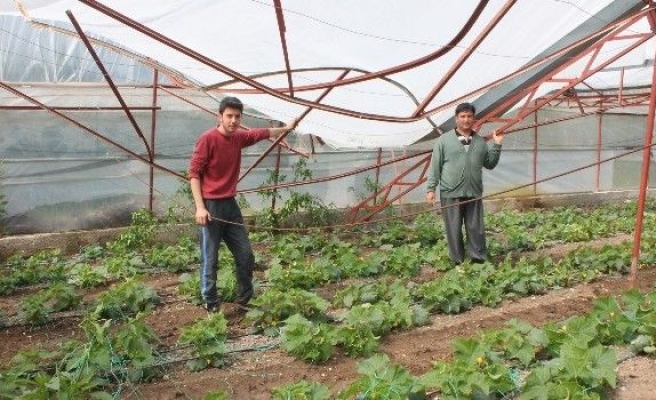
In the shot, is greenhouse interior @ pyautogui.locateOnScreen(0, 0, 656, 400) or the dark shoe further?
the dark shoe

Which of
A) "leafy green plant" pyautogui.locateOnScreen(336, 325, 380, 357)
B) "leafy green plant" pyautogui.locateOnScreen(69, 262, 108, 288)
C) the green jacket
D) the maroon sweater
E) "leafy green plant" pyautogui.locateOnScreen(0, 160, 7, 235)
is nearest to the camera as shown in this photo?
"leafy green plant" pyautogui.locateOnScreen(336, 325, 380, 357)

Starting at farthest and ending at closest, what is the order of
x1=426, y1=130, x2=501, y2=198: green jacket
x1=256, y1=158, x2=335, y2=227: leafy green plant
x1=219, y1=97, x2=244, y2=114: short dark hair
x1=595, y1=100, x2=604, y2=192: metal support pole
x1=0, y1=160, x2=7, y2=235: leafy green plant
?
x1=595, y1=100, x2=604, y2=192: metal support pole < x1=256, y1=158, x2=335, y2=227: leafy green plant < x1=0, y1=160, x2=7, y2=235: leafy green plant < x1=426, y1=130, x2=501, y2=198: green jacket < x1=219, y1=97, x2=244, y2=114: short dark hair

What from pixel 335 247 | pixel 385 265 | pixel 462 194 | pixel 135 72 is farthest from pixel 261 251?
A: pixel 135 72

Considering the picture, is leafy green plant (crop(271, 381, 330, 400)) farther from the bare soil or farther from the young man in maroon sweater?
the young man in maroon sweater

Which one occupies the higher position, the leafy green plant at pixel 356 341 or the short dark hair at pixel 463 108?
the short dark hair at pixel 463 108

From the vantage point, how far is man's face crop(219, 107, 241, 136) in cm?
477

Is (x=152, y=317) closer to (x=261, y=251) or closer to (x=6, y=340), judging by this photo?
(x=6, y=340)

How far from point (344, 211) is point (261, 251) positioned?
8.87 ft

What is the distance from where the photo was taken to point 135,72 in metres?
10.4

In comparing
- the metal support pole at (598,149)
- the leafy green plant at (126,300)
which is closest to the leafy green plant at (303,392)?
the leafy green plant at (126,300)

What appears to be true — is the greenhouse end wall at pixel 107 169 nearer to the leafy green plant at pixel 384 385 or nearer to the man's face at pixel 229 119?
the man's face at pixel 229 119

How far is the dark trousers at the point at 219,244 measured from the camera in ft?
16.1

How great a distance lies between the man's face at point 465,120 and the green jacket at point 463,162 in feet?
0.33

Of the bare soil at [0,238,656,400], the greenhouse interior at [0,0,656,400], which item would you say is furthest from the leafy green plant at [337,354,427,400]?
the bare soil at [0,238,656,400]
